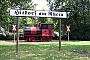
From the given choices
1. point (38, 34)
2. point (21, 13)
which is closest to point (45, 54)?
point (21, 13)

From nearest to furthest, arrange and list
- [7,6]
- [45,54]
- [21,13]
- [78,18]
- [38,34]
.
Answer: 1. [45,54]
2. [21,13]
3. [7,6]
4. [38,34]
5. [78,18]

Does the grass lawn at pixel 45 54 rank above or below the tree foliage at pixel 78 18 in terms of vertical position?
below

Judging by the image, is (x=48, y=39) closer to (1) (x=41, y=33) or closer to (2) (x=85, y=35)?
(1) (x=41, y=33)

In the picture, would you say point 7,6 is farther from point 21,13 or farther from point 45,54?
point 45,54

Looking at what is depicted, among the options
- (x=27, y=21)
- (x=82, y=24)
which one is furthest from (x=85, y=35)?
(x=27, y=21)

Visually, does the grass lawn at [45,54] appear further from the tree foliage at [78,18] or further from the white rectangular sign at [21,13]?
the tree foliage at [78,18]

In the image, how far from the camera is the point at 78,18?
40156 mm

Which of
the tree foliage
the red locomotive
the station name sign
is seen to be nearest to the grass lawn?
the station name sign

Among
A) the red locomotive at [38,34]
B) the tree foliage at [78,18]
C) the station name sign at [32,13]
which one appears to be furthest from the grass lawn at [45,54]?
the tree foliage at [78,18]

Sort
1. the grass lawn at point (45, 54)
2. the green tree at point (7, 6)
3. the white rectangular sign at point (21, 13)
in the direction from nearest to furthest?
1. the grass lawn at point (45, 54)
2. the white rectangular sign at point (21, 13)
3. the green tree at point (7, 6)

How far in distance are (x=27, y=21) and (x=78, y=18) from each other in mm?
24848

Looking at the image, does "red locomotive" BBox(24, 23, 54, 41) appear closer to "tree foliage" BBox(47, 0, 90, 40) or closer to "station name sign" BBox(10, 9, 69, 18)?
"tree foliage" BBox(47, 0, 90, 40)

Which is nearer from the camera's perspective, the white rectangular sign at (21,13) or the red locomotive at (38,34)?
the white rectangular sign at (21,13)

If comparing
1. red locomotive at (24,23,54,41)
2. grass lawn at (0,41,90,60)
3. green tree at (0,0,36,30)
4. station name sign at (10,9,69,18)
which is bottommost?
grass lawn at (0,41,90,60)
